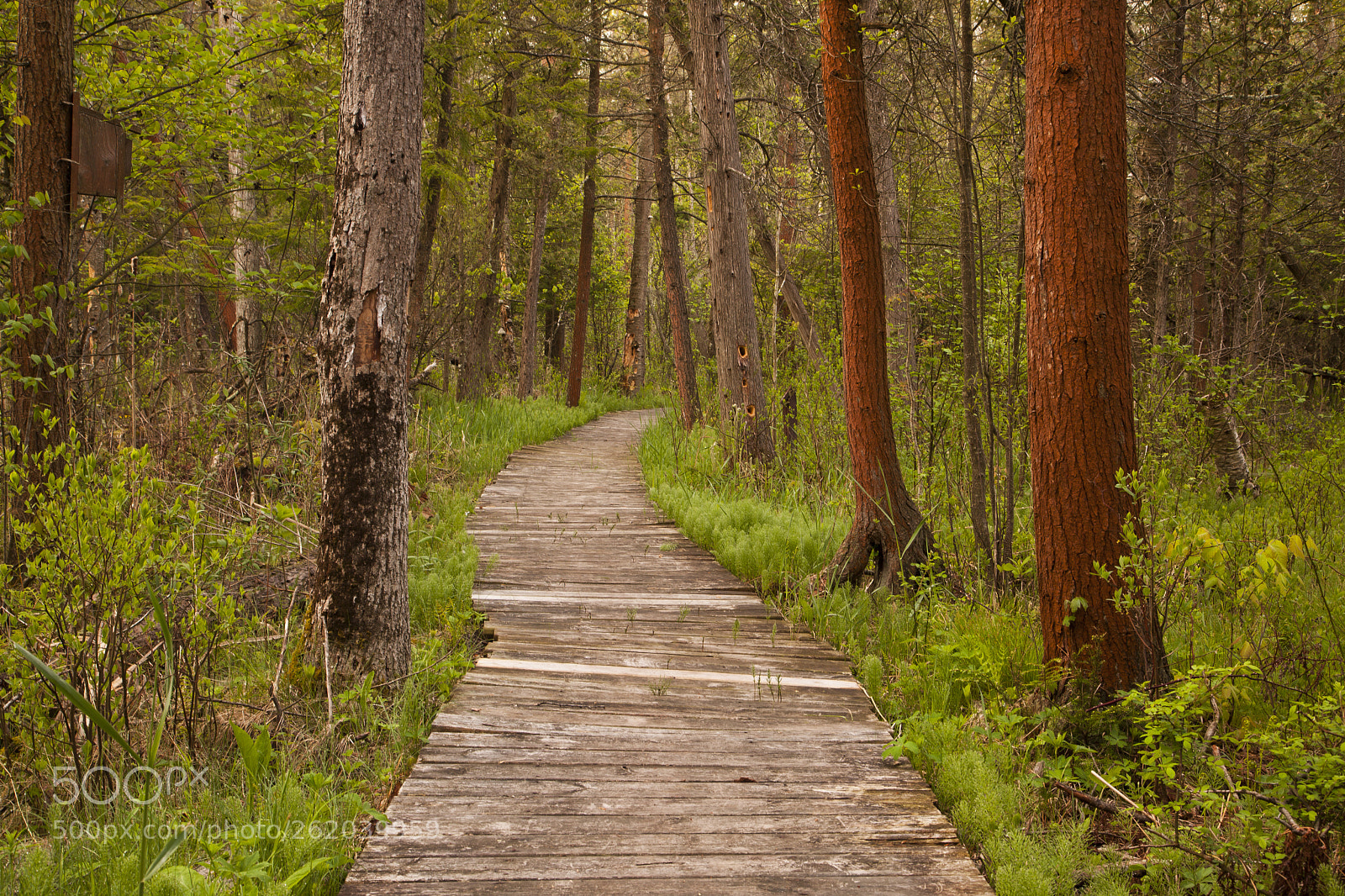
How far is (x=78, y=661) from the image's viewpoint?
304cm

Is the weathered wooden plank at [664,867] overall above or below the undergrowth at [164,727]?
below

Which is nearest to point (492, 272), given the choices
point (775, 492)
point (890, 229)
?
point (890, 229)

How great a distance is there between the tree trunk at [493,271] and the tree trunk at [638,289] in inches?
252

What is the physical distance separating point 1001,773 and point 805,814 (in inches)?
34.3

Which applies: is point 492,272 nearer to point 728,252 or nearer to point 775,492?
point 728,252

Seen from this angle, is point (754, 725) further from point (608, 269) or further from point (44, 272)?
point (608, 269)

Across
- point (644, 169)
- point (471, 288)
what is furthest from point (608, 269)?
point (471, 288)

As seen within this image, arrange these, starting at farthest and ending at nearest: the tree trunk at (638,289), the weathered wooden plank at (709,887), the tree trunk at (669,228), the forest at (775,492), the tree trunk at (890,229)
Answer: the tree trunk at (638,289), the tree trunk at (669,228), the tree trunk at (890,229), the forest at (775,492), the weathered wooden plank at (709,887)

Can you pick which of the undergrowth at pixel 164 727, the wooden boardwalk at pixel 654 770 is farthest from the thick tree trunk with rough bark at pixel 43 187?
the wooden boardwalk at pixel 654 770

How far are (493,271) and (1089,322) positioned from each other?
11.4 metres

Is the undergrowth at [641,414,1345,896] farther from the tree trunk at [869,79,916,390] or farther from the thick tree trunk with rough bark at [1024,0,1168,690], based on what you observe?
the tree trunk at [869,79,916,390]

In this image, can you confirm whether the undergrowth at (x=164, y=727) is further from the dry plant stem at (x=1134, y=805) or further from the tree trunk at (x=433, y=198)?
the tree trunk at (x=433, y=198)

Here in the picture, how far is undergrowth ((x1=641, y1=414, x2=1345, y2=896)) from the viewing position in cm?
253

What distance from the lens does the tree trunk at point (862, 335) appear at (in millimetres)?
5363
